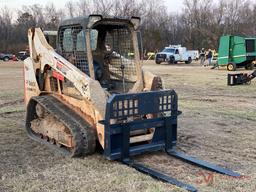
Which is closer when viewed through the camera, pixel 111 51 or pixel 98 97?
pixel 98 97

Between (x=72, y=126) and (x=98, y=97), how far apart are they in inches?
25.3

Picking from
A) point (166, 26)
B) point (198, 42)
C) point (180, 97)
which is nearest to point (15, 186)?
point (180, 97)

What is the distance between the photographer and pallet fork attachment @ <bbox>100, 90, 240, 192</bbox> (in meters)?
6.27

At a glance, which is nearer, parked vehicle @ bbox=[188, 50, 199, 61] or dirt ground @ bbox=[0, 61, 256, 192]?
dirt ground @ bbox=[0, 61, 256, 192]

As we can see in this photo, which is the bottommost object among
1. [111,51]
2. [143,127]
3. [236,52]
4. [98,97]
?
[143,127]

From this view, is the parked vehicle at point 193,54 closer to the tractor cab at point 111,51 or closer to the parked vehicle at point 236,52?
the parked vehicle at point 236,52

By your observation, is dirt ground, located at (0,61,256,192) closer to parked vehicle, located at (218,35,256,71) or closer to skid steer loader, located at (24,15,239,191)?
skid steer loader, located at (24,15,239,191)

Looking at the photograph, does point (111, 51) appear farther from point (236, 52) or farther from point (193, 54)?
point (193, 54)

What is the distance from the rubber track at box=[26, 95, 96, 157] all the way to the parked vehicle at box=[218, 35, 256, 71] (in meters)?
24.9

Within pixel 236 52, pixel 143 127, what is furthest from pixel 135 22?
pixel 236 52

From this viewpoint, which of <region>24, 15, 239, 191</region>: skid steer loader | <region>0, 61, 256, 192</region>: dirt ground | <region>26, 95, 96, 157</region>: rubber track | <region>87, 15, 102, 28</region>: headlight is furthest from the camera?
<region>87, 15, 102, 28</region>: headlight

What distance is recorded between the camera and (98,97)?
661 centimetres

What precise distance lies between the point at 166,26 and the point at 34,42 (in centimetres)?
8237

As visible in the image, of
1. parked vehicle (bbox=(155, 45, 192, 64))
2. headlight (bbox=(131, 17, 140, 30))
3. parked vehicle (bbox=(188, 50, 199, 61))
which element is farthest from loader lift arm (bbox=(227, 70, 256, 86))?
parked vehicle (bbox=(188, 50, 199, 61))
